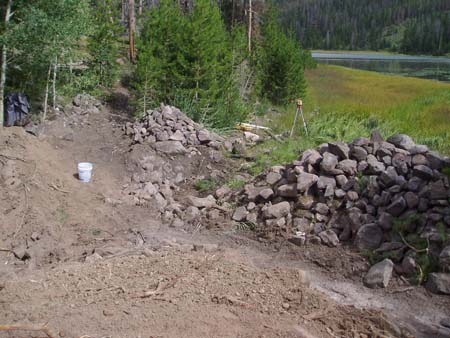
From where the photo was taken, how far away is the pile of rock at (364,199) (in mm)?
6855

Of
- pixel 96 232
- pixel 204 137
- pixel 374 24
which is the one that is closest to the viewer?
pixel 96 232

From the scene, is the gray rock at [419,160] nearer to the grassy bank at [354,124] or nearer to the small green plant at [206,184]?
the grassy bank at [354,124]

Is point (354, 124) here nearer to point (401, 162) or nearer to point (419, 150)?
point (419, 150)

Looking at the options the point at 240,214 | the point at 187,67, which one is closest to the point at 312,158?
the point at 240,214

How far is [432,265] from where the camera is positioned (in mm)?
6418

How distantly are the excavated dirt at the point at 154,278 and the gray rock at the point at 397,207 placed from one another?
2.93 feet

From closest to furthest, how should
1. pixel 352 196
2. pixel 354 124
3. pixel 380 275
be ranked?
pixel 380 275 < pixel 352 196 < pixel 354 124

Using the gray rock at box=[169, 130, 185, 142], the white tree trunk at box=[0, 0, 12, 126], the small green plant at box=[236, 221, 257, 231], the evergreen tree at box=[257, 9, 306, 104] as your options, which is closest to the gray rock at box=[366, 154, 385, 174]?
the small green plant at box=[236, 221, 257, 231]

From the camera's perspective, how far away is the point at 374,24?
148125 millimetres

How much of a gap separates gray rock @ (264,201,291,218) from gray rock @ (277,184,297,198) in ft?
0.71

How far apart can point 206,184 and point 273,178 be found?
169cm

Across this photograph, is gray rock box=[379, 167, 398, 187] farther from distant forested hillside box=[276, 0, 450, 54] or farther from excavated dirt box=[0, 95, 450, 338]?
distant forested hillside box=[276, 0, 450, 54]

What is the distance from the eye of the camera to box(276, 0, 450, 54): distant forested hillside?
120625 mm

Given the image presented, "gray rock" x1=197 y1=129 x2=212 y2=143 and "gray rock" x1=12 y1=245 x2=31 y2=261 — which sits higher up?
"gray rock" x1=197 y1=129 x2=212 y2=143
